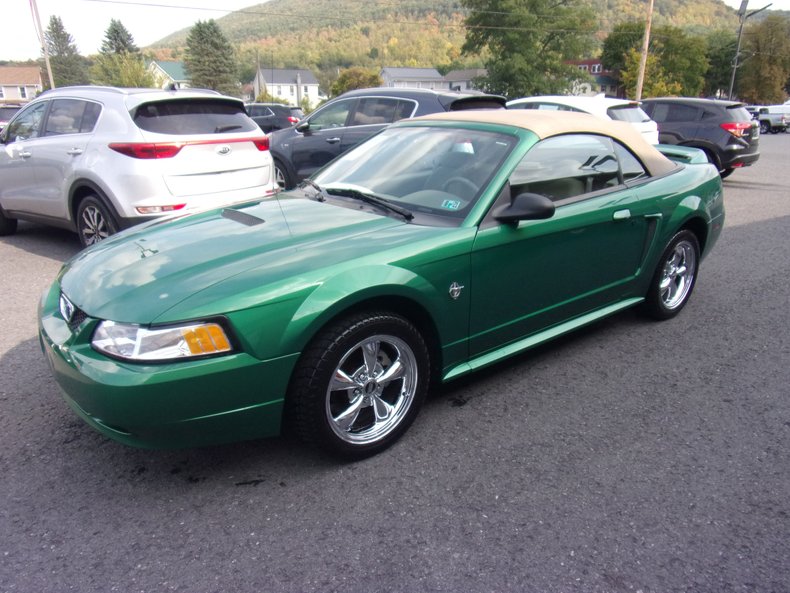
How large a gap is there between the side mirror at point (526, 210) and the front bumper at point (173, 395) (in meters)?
1.32

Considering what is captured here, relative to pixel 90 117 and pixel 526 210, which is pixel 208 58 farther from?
pixel 526 210

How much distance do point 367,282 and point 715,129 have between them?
37.0ft

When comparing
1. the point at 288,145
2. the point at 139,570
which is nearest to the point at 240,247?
the point at 139,570

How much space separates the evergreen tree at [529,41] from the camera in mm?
45094

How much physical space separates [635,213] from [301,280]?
2.39m

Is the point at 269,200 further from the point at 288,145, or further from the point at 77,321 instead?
the point at 288,145

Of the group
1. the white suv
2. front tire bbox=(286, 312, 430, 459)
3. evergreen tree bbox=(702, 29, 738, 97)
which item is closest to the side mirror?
front tire bbox=(286, 312, 430, 459)

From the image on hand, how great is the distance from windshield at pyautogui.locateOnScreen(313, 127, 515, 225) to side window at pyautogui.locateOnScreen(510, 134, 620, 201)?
172 mm

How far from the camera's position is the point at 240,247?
2.76 metres

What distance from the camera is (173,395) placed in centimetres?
220

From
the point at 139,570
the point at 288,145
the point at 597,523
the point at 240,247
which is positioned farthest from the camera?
the point at 288,145

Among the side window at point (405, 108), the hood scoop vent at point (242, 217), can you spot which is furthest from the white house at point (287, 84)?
the hood scoop vent at point (242, 217)

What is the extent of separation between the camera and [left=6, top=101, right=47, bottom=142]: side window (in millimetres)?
6262

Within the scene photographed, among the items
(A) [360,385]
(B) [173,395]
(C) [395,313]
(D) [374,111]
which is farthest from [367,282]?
(D) [374,111]
